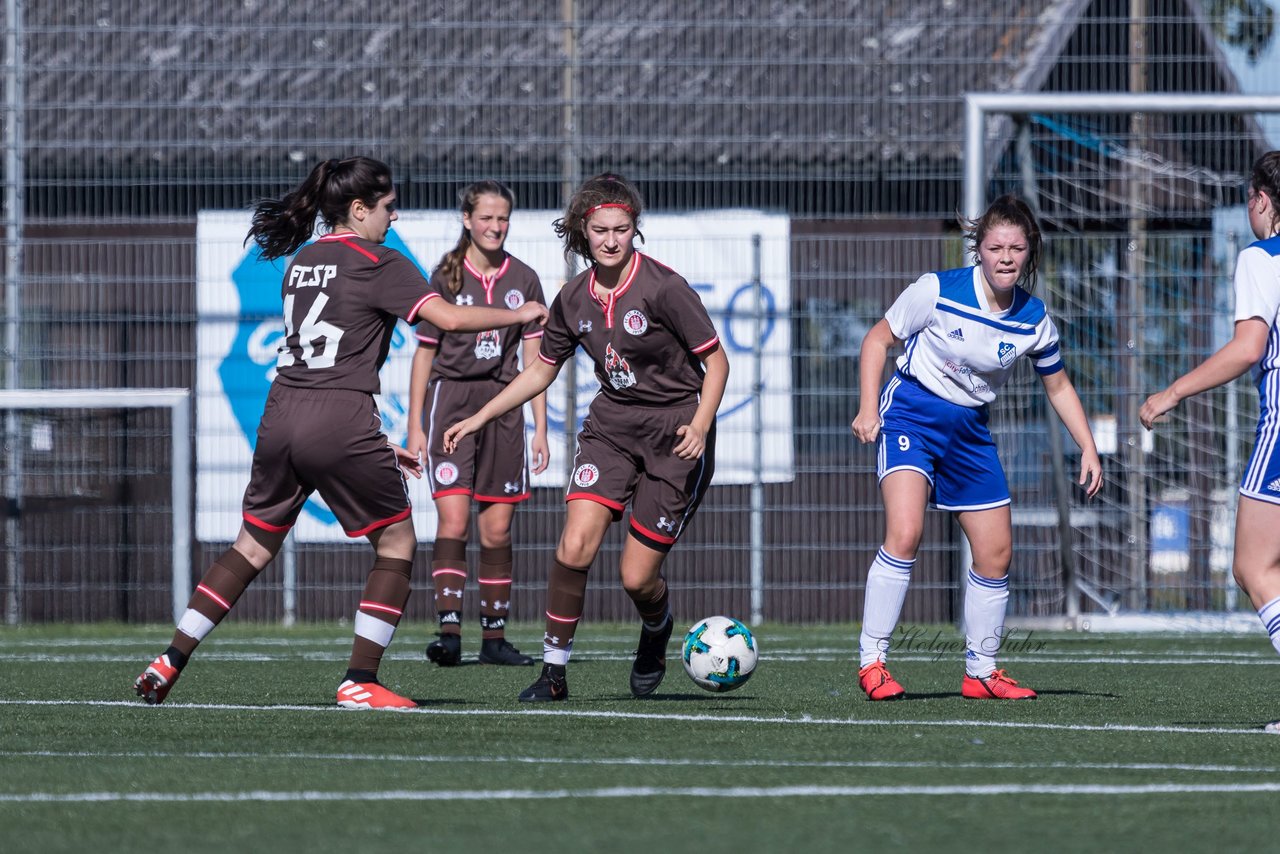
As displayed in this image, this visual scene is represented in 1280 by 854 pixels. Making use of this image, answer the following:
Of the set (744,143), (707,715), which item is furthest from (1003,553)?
(744,143)

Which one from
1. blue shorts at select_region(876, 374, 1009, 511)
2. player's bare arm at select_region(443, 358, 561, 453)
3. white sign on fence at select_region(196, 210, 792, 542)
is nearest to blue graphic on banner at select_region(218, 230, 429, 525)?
white sign on fence at select_region(196, 210, 792, 542)

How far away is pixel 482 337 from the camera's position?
895 centimetres

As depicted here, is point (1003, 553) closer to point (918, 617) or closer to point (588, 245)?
point (588, 245)

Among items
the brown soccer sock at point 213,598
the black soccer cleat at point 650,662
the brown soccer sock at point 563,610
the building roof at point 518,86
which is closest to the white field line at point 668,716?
the brown soccer sock at point 213,598

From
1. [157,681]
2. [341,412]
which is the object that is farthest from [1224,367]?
[157,681]

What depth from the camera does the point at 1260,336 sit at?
5609mm

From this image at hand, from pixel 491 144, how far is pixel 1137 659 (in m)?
5.71

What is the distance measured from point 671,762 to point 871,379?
242cm

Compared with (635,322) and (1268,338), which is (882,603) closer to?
(635,322)

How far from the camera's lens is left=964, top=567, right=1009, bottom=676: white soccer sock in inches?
283

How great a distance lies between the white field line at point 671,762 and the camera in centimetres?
486

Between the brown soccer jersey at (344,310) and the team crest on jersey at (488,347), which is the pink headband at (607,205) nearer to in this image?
the brown soccer jersey at (344,310)

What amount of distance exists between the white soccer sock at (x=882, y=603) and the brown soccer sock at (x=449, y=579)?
8.01ft

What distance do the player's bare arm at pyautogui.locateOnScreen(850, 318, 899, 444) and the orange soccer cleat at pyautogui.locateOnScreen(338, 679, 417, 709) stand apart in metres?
1.80
